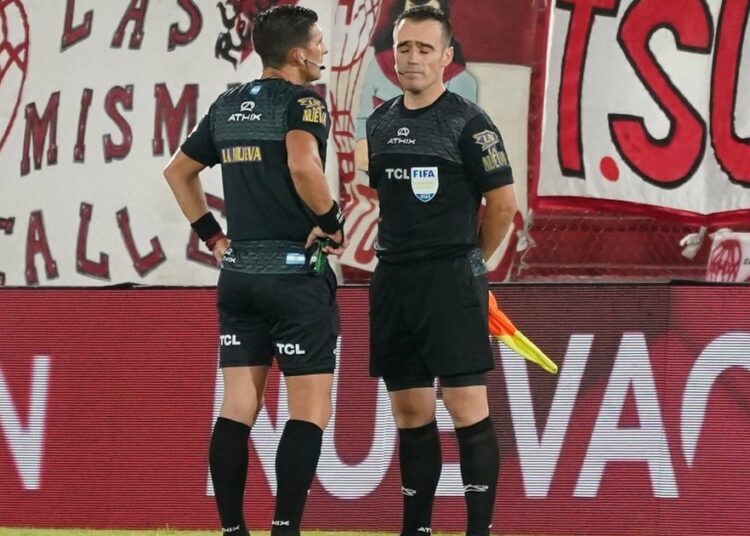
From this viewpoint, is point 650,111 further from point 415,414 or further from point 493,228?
point 415,414

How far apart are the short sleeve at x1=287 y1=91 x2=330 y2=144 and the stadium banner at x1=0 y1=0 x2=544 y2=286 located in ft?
9.38

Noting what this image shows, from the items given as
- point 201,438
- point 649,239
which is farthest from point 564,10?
point 201,438

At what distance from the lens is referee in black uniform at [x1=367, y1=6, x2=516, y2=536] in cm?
538

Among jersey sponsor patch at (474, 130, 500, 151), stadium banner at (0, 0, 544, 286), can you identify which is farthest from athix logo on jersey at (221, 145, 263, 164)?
stadium banner at (0, 0, 544, 286)

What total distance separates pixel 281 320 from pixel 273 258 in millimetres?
203

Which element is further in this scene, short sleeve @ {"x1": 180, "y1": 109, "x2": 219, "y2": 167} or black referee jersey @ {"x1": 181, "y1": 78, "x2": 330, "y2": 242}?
short sleeve @ {"x1": 180, "y1": 109, "x2": 219, "y2": 167}

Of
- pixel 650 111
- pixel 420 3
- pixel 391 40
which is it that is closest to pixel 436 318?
pixel 650 111

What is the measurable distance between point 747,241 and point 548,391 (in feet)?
6.39

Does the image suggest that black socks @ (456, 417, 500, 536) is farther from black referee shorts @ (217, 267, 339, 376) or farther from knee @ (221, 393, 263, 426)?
knee @ (221, 393, 263, 426)

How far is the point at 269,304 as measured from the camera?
530cm

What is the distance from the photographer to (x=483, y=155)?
5309mm

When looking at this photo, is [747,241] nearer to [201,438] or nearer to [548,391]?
[548,391]

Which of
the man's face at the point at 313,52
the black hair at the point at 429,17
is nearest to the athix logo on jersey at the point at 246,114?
the man's face at the point at 313,52

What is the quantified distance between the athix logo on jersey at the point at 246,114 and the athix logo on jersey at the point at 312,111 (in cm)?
15
